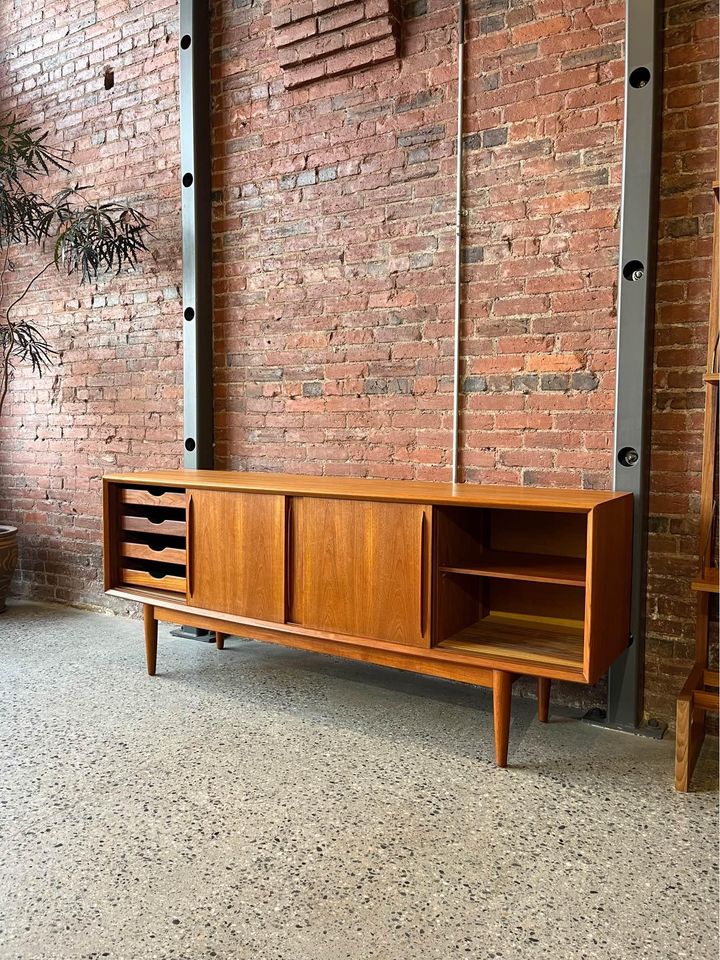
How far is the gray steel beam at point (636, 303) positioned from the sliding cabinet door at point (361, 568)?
0.83m

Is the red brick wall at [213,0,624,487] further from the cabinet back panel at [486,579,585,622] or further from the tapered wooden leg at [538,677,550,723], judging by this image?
the tapered wooden leg at [538,677,550,723]

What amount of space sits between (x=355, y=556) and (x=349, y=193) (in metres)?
1.80

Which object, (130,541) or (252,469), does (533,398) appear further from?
(130,541)

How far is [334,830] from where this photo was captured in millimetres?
2162

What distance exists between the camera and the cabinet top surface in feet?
8.02

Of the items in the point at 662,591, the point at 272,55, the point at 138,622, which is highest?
the point at 272,55

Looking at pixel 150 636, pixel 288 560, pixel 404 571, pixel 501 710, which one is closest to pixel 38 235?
pixel 150 636

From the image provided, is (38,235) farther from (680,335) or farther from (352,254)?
(680,335)

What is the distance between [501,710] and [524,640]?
0.95 ft

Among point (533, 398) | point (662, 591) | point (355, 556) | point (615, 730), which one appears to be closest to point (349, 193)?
point (533, 398)

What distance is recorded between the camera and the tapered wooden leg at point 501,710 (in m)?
2.51

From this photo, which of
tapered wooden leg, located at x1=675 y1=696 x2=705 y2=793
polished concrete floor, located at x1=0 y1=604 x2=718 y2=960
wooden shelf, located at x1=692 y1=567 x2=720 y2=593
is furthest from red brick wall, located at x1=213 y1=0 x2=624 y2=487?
polished concrete floor, located at x1=0 y1=604 x2=718 y2=960

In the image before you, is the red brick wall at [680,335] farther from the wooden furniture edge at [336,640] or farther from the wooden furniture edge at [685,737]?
the wooden furniture edge at [336,640]

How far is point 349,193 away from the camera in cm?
349
